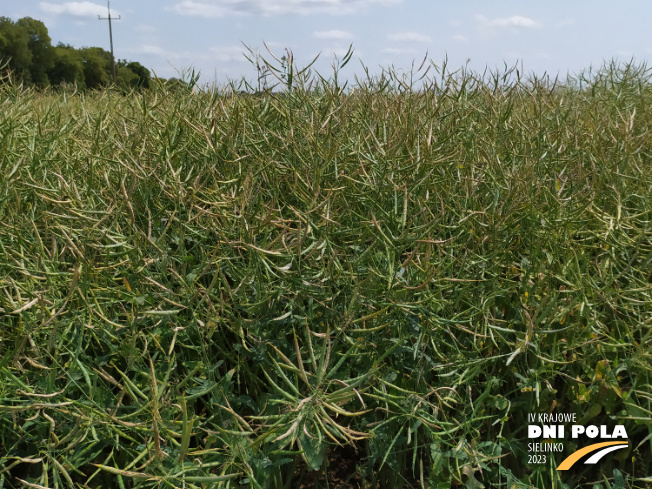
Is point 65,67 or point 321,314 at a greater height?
point 65,67

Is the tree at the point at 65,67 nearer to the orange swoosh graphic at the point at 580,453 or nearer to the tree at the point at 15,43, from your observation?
the tree at the point at 15,43

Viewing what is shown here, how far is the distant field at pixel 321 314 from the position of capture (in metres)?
1.62

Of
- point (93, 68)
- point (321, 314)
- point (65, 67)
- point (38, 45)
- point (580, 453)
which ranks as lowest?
point (580, 453)

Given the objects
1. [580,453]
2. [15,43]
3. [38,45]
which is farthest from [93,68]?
[580,453]

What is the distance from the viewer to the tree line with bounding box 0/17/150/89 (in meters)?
29.5

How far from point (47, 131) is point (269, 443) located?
172 centimetres

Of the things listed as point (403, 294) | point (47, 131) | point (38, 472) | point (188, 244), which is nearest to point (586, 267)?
point (403, 294)

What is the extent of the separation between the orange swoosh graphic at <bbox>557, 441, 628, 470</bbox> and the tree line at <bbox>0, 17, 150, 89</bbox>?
28795 millimetres

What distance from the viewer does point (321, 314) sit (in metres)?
1.82

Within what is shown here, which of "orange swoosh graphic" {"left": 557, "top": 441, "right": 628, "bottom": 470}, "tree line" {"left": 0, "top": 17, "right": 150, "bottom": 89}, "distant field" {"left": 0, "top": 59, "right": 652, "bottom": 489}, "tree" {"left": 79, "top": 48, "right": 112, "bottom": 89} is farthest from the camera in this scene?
"tree" {"left": 79, "top": 48, "right": 112, "bottom": 89}

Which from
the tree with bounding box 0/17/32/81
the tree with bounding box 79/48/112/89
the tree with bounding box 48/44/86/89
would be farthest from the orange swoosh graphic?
the tree with bounding box 79/48/112/89

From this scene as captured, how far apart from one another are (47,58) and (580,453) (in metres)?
34.6

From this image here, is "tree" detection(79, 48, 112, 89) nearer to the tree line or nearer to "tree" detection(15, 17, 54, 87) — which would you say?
the tree line

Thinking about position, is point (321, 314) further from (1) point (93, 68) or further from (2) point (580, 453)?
(1) point (93, 68)
